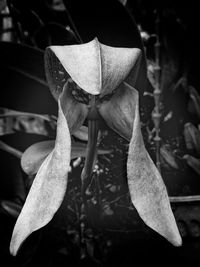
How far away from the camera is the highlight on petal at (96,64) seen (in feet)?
1.03

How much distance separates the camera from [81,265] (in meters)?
0.51

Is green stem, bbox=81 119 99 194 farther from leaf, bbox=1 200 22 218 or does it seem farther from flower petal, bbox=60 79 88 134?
leaf, bbox=1 200 22 218

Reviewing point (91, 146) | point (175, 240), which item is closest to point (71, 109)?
point (91, 146)

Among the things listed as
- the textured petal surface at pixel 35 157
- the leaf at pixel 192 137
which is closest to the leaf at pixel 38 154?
the textured petal surface at pixel 35 157

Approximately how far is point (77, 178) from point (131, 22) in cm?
22

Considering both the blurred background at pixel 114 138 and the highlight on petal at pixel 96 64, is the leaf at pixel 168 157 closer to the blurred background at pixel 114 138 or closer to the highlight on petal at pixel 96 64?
the blurred background at pixel 114 138

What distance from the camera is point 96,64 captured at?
325mm

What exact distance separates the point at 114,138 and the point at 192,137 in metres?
0.10

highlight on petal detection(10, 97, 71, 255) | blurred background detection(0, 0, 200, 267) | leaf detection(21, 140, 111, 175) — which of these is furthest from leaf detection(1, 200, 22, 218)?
highlight on petal detection(10, 97, 71, 255)

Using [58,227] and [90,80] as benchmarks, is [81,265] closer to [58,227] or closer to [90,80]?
[58,227]

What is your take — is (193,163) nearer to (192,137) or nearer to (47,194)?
(192,137)

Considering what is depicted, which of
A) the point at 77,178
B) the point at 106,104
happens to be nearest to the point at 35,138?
the point at 77,178

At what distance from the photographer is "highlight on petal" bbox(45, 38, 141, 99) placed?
315 millimetres

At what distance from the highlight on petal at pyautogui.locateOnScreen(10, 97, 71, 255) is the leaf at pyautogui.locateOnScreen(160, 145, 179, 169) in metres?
0.22
